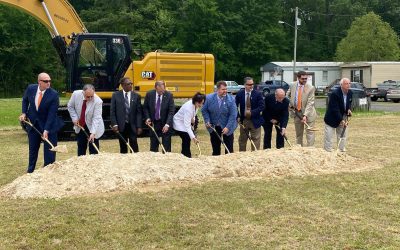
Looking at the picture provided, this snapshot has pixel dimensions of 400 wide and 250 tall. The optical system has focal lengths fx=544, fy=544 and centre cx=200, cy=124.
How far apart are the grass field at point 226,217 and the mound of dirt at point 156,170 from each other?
32 cm

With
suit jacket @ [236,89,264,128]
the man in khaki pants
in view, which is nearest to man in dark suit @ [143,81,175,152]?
suit jacket @ [236,89,264,128]

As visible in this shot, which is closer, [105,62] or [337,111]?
[337,111]

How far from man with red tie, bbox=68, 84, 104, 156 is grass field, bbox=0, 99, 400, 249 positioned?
1.55 meters

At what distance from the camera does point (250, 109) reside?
10.6 meters

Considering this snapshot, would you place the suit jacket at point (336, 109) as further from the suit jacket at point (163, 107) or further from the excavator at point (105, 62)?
the excavator at point (105, 62)

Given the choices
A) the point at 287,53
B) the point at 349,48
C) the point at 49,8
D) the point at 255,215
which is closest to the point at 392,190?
the point at 255,215

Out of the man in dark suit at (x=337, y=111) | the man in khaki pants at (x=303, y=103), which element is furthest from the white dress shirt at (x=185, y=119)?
the man in dark suit at (x=337, y=111)

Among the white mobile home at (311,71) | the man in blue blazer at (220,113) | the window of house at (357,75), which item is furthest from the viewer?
the white mobile home at (311,71)

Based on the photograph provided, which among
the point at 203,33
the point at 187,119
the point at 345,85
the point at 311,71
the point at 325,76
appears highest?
the point at 203,33

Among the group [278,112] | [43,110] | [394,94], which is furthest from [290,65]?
[43,110]

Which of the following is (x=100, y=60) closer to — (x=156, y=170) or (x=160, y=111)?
(x=160, y=111)

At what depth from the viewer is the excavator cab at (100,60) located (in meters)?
14.3

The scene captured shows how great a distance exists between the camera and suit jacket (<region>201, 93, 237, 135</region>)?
32.6ft

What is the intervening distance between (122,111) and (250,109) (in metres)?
2.53
